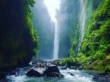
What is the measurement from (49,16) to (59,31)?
1682 cm

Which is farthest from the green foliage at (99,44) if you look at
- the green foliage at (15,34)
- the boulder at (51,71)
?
the green foliage at (15,34)

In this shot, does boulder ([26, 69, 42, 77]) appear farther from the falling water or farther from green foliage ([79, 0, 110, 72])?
the falling water

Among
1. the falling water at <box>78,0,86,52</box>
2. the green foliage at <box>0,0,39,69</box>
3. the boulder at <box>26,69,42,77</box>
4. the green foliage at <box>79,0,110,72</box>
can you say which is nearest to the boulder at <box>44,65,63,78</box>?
the boulder at <box>26,69,42,77</box>

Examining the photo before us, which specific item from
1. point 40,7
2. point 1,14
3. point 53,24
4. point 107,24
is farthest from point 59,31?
point 1,14

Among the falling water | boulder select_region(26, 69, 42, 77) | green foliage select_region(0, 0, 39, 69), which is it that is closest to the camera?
boulder select_region(26, 69, 42, 77)

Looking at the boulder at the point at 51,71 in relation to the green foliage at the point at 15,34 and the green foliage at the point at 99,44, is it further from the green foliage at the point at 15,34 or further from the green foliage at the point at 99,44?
the green foliage at the point at 99,44

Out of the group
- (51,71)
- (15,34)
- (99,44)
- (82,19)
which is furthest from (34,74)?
(82,19)

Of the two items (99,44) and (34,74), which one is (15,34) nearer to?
(34,74)

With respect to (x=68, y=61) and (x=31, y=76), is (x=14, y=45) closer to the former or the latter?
(x=31, y=76)

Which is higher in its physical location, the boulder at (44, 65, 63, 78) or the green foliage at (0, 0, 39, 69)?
the green foliage at (0, 0, 39, 69)

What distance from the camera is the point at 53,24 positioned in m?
130

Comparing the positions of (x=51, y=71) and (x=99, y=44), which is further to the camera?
(x=99, y=44)

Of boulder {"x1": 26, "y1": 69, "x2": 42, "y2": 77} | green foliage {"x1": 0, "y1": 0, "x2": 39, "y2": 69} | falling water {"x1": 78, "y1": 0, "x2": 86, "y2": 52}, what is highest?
falling water {"x1": 78, "y1": 0, "x2": 86, "y2": 52}

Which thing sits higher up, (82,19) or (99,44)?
(82,19)
